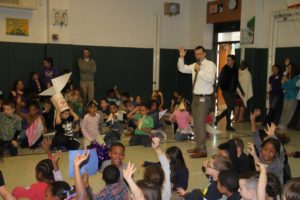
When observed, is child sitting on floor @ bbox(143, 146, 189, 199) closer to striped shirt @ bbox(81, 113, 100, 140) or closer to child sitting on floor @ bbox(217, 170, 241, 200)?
child sitting on floor @ bbox(217, 170, 241, 200)

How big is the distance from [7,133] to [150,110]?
8.46 feet

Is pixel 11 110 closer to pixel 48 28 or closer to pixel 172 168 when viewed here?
pixel 172 168

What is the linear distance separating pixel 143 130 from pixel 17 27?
464 cm

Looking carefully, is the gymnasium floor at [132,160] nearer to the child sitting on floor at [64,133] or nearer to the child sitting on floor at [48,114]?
the child sitting on floor at [64,133]

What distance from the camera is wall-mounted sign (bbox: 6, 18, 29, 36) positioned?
9219 mm

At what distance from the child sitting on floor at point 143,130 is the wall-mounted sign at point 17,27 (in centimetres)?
424

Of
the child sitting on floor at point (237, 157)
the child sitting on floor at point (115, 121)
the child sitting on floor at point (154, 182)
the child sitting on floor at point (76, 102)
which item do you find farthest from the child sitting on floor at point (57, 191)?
the child sitting on floor at point (76, 102)

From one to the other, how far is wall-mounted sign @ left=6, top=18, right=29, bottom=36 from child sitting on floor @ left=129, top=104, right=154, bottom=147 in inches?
167

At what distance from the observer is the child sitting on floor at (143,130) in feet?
22.0

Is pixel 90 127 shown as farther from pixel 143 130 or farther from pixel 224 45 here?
pixel 224 45

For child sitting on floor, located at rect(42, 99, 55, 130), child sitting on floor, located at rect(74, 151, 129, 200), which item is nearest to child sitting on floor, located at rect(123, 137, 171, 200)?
child sitting on floor, located at rect(74, 151, 129, 200)

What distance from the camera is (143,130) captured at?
6.80 m

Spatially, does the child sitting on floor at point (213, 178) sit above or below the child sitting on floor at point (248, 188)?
below

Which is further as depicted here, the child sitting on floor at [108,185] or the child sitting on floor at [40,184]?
the child sitting on floor at [40,184]
